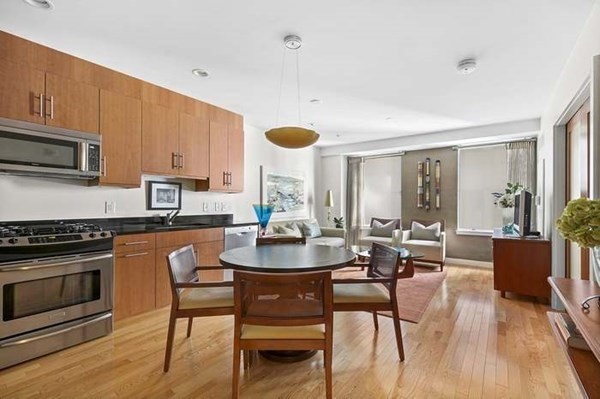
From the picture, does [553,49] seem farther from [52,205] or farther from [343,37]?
[52,205]

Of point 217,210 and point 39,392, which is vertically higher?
point 217,210

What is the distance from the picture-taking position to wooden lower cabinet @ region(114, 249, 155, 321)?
117 inches

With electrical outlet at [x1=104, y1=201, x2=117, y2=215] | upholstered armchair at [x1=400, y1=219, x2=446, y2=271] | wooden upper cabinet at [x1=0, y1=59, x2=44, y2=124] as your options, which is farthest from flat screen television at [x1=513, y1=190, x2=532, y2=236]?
wooden upper cabinet at [x1=0, y1=59, x2=44, y2=124]

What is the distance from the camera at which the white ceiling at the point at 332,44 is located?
2.08m

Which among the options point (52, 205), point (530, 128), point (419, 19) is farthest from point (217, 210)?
point (530, 128)

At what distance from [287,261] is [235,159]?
2747 millimetres

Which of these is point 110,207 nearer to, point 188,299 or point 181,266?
point 181,266

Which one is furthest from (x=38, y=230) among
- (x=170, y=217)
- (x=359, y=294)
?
(x=359, y=294)

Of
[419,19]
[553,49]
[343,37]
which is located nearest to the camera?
[419,19]

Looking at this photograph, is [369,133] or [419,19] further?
[369,133]

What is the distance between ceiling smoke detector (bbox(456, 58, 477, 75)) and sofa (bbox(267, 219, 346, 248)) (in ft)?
10.8

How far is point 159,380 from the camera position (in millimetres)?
2023

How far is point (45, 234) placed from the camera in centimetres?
239

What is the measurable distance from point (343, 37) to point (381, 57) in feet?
1.70
